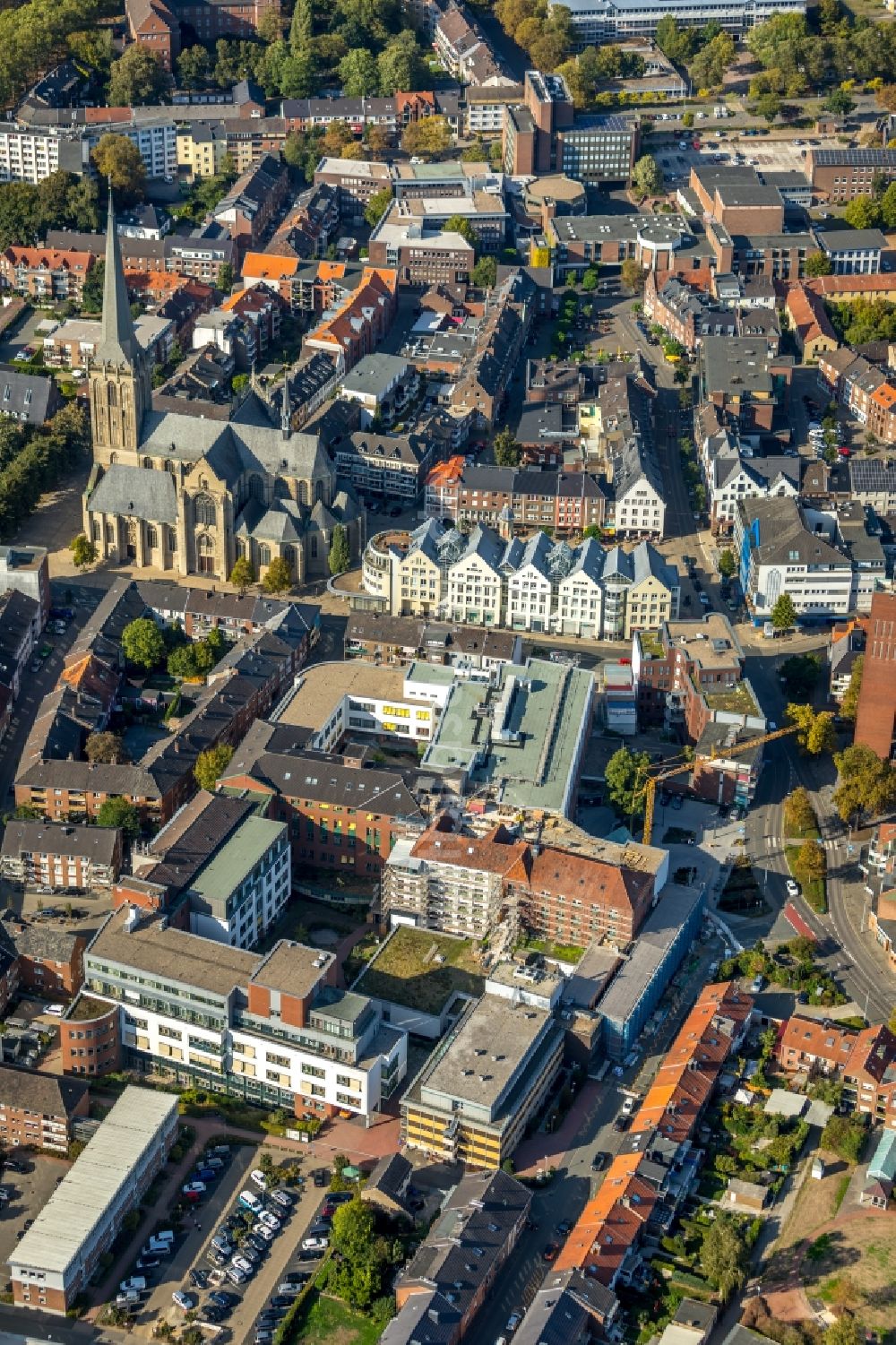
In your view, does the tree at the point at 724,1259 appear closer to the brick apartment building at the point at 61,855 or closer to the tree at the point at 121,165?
the brick apartment building at the point at 61,855

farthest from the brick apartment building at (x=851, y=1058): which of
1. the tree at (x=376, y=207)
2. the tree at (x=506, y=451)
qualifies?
the tree at (x=376, y=207)

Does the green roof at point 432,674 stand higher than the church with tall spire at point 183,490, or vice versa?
the church with tall spire at point 183,490

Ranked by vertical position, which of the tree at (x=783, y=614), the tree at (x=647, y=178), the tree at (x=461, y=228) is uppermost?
the tree at (x=647, y=178)

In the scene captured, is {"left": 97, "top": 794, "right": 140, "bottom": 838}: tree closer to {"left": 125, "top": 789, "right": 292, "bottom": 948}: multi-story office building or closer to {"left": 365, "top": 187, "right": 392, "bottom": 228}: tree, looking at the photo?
{"left": 125, "top": 789, "right": 292, "bottom": 948}: multi-story office building

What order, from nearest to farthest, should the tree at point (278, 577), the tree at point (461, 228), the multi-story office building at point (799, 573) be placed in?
1. the multi-story office building at point (799, 573)
2. the tree at point (278, 577)
3. the tree at point (461, 228)

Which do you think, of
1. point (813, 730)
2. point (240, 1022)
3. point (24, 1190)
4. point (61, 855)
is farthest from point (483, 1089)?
point (813, 730)

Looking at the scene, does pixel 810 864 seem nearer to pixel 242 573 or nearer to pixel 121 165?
pixel 242 573

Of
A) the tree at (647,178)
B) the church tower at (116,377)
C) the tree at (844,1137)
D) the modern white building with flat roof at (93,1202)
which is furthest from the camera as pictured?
the tree at (647,178)

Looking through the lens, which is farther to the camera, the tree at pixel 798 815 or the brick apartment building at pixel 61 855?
the tree at pixel 798 815

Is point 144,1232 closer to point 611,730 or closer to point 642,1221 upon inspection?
point 642,1221
